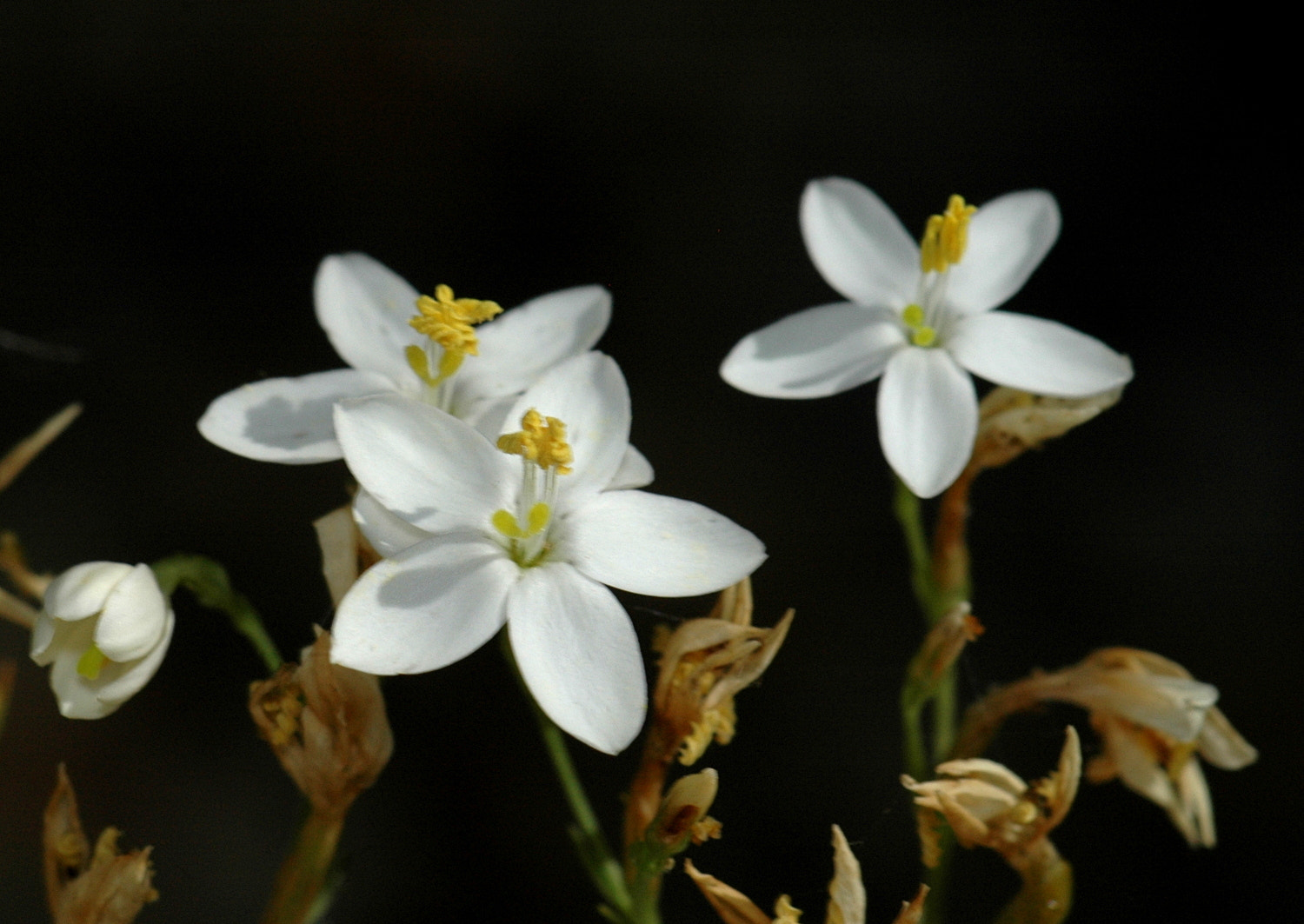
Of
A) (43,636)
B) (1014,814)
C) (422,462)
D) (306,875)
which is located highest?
(422,462)

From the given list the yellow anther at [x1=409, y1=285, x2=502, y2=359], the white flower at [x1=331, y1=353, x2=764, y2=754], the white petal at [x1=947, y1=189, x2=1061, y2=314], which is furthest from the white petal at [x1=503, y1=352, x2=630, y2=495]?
the white petal at [x1=947, y1=189, x2=1061, y2=314]

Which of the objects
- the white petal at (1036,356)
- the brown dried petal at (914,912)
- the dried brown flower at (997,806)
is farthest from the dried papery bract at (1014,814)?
the white petal at (1036,356)

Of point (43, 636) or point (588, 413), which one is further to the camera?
point (588, 413)

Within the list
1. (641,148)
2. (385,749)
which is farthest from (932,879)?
(641,148)

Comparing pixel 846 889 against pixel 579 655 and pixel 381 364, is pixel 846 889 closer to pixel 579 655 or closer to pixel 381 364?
pixel 579 655

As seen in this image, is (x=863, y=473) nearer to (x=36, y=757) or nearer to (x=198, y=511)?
(x=198, y=511)

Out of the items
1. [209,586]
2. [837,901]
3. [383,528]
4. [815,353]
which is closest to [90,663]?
[209,586]

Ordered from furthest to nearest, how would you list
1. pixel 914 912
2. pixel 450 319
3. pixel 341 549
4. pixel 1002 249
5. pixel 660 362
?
pixel 660 362, pixel 1002 249, pixel 450 319, pixel 341 549, pixel 914 912
